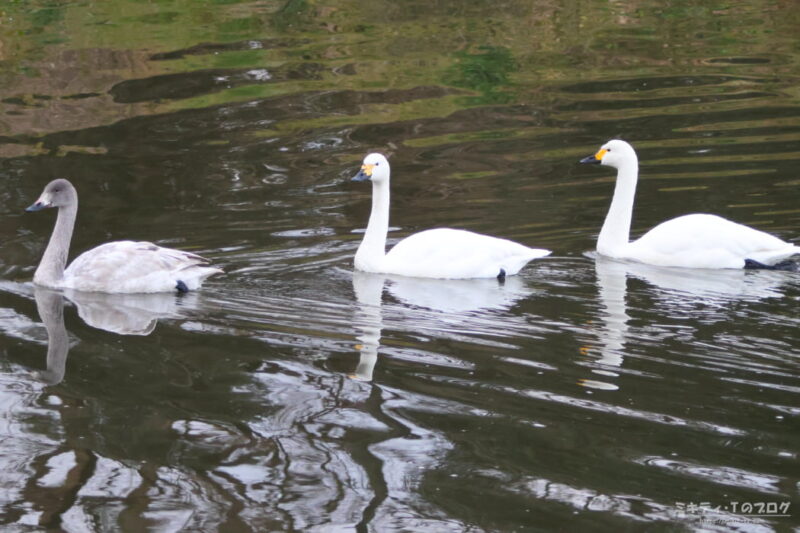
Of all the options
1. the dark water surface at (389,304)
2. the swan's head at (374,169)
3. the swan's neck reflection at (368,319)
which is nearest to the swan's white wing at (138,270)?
the dark water surface at (389,304)

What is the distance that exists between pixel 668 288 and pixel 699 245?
2.64 ft

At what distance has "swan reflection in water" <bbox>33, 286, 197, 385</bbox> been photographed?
8.30 metres

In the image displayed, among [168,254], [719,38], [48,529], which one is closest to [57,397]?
[48,529]

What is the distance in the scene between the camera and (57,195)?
392 inches

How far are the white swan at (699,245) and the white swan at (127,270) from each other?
3.18m

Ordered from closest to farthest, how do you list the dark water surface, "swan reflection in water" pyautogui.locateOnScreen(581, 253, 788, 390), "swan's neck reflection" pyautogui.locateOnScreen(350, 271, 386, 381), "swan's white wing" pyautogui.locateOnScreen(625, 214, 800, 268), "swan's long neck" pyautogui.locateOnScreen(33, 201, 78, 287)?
the dark water surface, "swan's neck reflection" pyautogui.locateOnScreen(350, 271, 386, 381), "swan reflection in water" pyautogui.locateOnScreen(581, 253, 788, 390), "swan's long neck" pyautogui.locateOnScreen(33, 201, 78, 287), "swan's white wing" pyautogui.locateOnScreen(625, 214, 800, 268)

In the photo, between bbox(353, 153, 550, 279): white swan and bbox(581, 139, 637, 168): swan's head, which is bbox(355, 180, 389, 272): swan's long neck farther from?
bbox(581, 139, 637, 168): swan's head

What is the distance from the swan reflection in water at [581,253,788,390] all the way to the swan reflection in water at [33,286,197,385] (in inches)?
111

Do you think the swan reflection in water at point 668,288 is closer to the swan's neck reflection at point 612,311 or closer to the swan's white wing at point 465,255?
the swan's neck reflection at point 612,311

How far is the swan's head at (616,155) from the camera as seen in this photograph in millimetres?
11016

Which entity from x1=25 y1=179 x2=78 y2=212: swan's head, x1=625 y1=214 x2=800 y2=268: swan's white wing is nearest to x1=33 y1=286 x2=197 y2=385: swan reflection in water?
x1=25 y1=179 x2=78 y2=212: swan's head

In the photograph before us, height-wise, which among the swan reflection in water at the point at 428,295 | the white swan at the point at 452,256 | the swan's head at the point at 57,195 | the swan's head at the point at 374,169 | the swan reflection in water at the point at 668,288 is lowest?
the swan reflection in water at the point at 428,295

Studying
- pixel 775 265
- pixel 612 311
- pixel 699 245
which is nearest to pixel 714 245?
pixel 699 245

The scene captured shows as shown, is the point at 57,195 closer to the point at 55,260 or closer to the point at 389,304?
the point at 55,260
